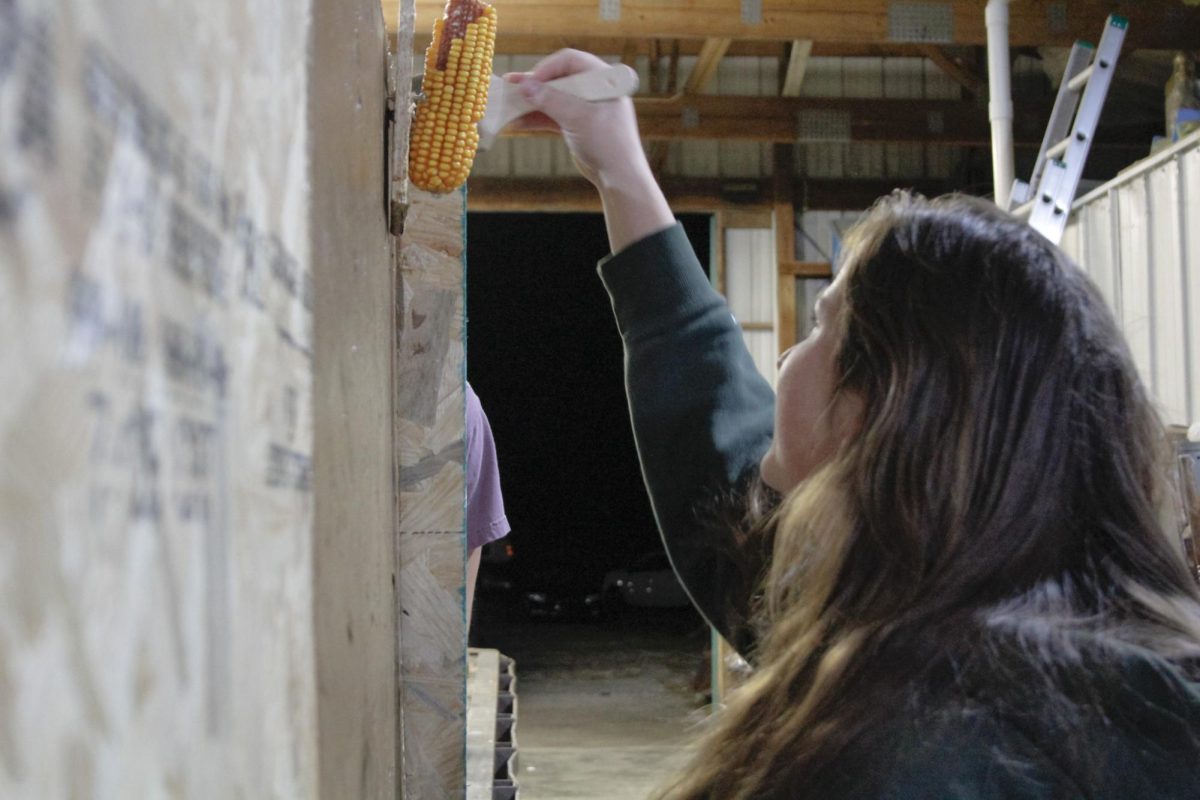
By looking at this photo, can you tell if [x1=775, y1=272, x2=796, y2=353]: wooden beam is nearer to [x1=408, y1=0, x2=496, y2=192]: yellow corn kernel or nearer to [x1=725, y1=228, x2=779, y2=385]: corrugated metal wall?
[x1=725, y1=228, x2=779, y2=385]: corrugated metal wall

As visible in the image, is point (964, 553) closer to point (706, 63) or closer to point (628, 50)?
point (706, 63)

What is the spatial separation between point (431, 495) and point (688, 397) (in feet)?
1.26

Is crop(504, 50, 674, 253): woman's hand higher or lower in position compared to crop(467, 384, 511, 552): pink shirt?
higher

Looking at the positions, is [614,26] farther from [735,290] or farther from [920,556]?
[920,556]

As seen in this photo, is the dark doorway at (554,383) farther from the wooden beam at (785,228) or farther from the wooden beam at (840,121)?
the wooden beam at (840,121)

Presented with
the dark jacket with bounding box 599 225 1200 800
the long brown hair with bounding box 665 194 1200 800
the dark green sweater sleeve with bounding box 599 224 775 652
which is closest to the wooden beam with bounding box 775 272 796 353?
the dark green sweater sleeve with bounding box 599 224 775 652

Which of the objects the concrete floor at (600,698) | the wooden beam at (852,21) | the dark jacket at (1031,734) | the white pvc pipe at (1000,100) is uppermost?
the wooden beam at (852,21)

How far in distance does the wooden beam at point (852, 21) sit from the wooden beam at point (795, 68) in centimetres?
172

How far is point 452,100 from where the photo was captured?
140 cm

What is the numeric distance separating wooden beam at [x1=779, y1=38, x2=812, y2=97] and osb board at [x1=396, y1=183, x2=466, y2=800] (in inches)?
276

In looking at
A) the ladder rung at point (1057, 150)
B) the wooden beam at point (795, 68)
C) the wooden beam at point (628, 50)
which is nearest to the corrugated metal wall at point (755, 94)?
the wooden beam at point (795, 68)

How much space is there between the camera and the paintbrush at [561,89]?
1458mm

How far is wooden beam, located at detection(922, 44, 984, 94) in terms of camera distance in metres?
8.06

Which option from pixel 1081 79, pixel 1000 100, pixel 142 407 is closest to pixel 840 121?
pixel 1000 100
